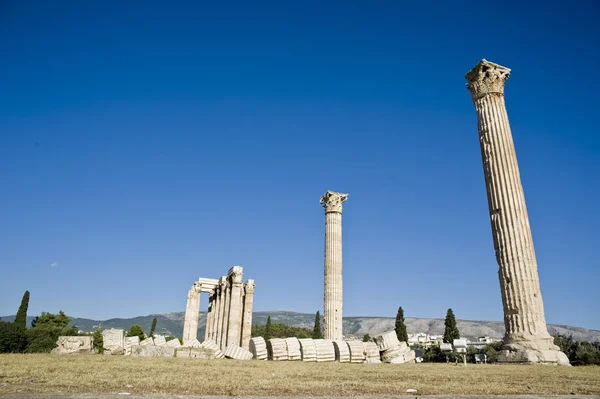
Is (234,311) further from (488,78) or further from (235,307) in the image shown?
(488,78)

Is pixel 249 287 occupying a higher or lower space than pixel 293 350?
higher

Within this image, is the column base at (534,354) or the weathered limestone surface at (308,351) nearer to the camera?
the column base at (534,354)

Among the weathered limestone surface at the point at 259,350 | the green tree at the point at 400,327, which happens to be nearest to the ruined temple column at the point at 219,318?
the weathered limestone surface at the point at 259,350

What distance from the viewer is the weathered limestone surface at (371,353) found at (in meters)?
18.6

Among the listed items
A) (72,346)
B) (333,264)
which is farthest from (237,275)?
(72,346)

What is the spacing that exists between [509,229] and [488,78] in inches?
272

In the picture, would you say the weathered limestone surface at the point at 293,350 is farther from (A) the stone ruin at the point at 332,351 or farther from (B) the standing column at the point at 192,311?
(B) the standing column at the point at 192,311

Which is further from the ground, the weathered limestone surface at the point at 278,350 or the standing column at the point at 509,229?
the standing column at the point at 509,229

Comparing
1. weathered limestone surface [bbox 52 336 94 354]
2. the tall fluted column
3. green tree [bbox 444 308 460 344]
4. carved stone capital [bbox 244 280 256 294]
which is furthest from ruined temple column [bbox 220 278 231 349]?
green tree [bbox 444 308 460 344]

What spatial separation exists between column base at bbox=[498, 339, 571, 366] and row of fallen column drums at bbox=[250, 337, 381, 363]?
232 inches

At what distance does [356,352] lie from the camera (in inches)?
733

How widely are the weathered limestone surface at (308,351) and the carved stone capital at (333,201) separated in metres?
13.4

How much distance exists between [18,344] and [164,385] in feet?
105

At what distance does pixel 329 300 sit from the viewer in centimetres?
2797
